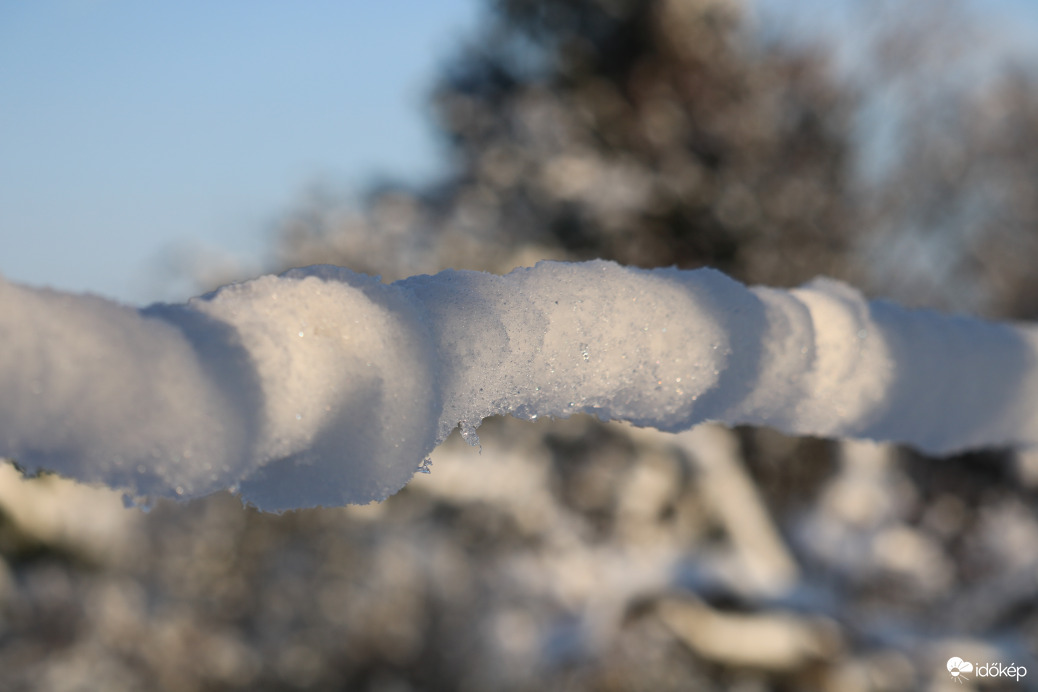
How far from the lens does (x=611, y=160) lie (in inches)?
290

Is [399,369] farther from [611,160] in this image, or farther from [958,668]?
[611,160]

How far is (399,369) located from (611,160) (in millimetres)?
7022

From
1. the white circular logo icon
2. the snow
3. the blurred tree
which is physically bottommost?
the snow

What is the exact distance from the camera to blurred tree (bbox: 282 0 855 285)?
288 inches

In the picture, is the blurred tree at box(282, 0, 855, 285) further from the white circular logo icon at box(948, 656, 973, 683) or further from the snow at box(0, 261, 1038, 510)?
the snow at box(0, 261, 1038, 510)

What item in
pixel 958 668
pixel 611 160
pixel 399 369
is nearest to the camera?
pixel 399 369

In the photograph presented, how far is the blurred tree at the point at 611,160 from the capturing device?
7.30 m

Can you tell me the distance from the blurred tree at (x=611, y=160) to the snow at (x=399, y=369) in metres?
5.78

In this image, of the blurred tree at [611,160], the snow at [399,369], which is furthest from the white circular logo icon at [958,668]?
the blurred tree at [611,160]

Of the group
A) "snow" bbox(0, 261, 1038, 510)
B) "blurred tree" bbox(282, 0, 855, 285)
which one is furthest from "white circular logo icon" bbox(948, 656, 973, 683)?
"blurred tree" bbox(282, 0, 855, 285)

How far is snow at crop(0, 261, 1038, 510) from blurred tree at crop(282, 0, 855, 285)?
19.0 ft

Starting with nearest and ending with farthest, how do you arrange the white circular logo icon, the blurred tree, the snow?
the snow → the white circular logo icon → the blurred tree

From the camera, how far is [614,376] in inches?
31.5

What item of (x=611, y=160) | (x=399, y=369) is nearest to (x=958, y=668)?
(x=399, y=369)
